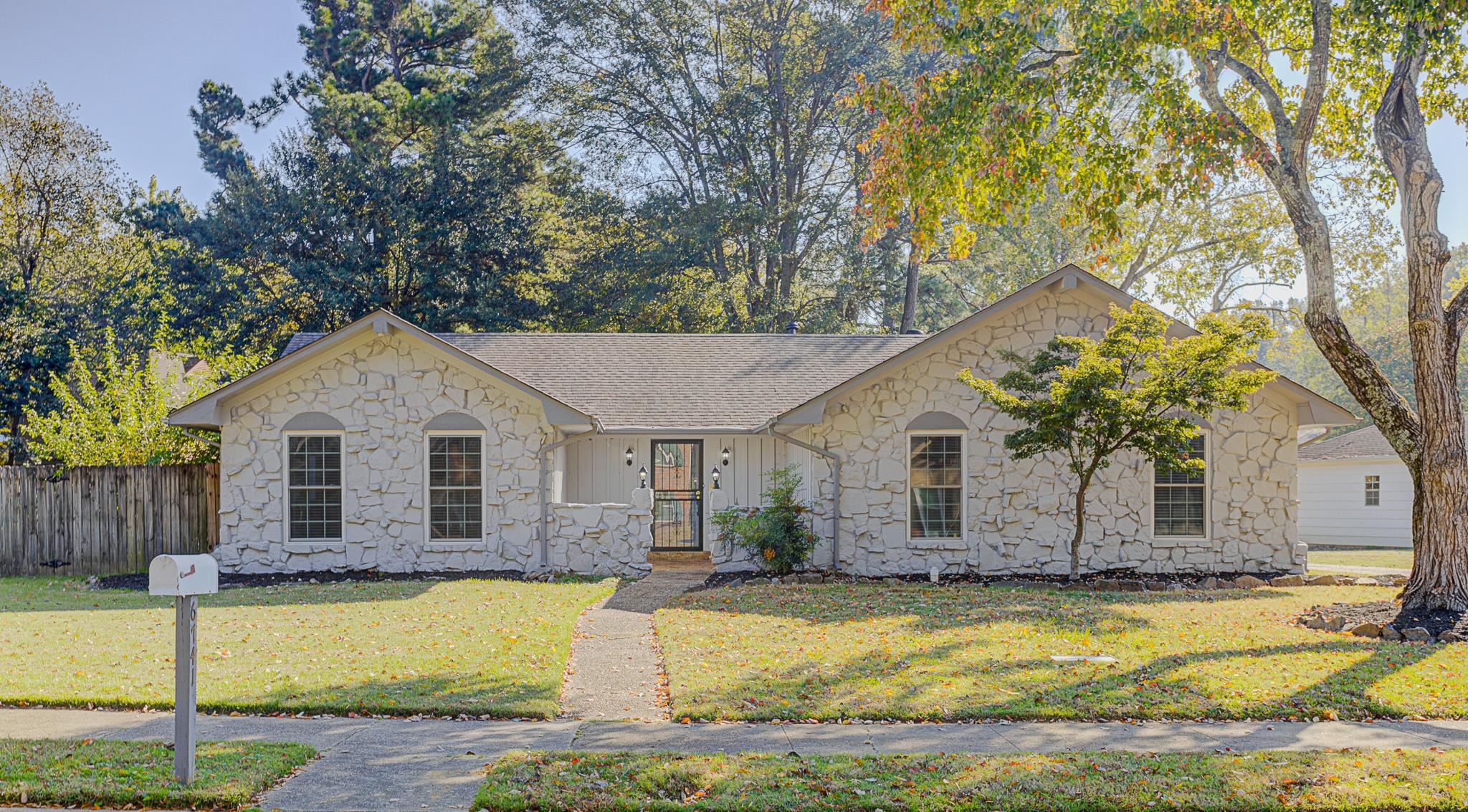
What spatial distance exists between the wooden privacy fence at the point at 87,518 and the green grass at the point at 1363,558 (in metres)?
19.8

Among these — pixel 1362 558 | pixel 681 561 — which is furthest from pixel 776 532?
pixel 1362 558

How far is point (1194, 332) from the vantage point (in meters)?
15.7

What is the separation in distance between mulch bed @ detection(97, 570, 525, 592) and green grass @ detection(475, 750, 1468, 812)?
32.5 feet

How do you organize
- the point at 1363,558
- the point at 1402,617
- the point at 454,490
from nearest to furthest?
the point at 1402,617
the point at 454,490
the point at 1363,558

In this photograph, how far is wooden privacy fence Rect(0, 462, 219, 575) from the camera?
55.5ft

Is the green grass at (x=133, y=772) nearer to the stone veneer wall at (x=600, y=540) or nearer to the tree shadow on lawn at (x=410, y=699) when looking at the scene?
the tree shadow on lawn at (x=410, y=699)

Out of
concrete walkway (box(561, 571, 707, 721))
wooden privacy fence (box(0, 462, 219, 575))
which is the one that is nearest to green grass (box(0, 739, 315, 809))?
concrete walkway (box(561, 571, 707, 721))

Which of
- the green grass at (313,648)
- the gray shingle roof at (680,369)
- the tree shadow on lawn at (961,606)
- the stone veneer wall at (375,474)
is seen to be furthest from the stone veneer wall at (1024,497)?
the stone veneer wall at (375,474)

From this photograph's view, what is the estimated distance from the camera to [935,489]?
635 inches

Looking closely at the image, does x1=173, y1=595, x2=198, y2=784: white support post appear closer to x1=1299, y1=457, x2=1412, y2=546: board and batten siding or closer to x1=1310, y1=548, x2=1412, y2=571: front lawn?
x1=1310, y1=548, x2=1412, y2=571: front lawn

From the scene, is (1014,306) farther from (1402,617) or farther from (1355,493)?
(1355,493)

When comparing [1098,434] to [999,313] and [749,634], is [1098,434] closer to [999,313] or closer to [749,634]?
[999,313]

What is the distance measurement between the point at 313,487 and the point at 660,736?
11101 millimetres

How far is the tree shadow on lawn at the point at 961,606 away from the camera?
38.1 ft
